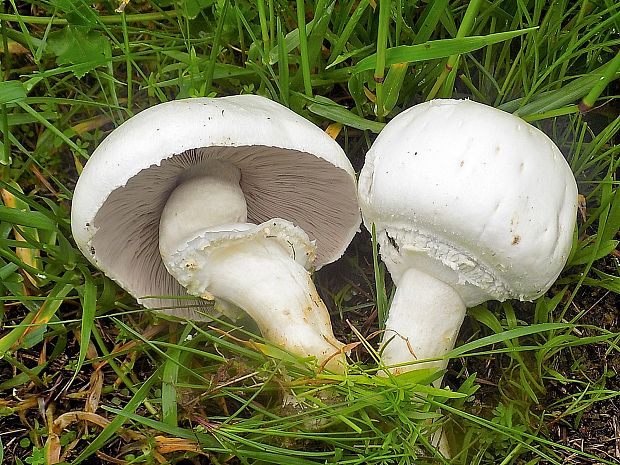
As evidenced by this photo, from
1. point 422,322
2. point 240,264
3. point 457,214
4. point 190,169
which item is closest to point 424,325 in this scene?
point 422,322

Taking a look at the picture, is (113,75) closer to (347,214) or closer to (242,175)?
(242,175)

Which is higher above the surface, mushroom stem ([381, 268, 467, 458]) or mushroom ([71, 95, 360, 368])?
mushroom ([71, 95, 360, 368])

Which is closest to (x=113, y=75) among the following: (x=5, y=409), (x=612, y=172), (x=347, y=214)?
(x=347, y=214)

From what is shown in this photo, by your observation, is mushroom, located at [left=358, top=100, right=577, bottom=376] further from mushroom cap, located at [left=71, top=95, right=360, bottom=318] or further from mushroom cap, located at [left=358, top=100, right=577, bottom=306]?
mushroom cap, located at [left=71, top=95, right=360, bottom=318]

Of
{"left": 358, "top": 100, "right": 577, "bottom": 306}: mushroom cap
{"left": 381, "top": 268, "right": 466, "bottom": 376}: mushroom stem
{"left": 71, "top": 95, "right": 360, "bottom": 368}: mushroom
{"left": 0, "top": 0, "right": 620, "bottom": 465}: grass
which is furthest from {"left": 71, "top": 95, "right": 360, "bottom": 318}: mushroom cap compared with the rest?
{"left": 381, "top": 268, "right": 466, "bottom": 376}: mushroom stem

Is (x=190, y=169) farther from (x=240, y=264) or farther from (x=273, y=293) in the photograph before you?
(x=273, y=293)

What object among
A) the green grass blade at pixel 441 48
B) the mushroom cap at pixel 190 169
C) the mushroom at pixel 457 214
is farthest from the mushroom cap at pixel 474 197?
the mushroom cap at pixel 190 169
